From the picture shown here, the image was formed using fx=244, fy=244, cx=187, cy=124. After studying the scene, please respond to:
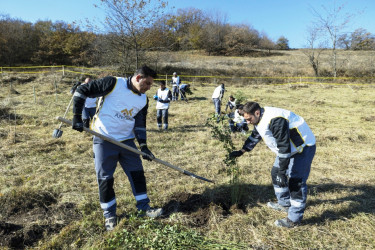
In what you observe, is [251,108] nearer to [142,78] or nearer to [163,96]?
[142,78]

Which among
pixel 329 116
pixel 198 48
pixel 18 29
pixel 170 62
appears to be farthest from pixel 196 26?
pixel 329 116

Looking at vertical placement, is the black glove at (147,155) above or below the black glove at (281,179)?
above

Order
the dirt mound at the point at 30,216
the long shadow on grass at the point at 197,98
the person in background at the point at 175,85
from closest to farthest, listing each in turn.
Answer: the dirt mound at the point at 30,216 < the person in background at the point at 175,85 < the long shadow on grass at the point at 197,98

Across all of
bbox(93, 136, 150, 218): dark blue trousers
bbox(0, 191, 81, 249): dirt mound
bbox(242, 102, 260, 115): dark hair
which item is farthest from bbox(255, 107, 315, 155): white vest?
bbox(0, 191, 81, 249): dirt mound

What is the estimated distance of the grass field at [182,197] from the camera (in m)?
2.90

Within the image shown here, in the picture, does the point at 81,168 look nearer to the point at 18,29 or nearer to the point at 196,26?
the point at 18,29

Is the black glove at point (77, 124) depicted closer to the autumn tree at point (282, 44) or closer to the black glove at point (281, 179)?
the black glove at point (281, 179)

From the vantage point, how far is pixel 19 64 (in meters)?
25.0

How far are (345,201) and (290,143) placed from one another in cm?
184

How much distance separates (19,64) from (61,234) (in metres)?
28.1

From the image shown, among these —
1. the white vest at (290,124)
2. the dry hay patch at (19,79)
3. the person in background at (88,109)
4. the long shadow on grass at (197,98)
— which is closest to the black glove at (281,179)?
the white vest at (290,124)

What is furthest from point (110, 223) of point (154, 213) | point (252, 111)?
point (252, 111)

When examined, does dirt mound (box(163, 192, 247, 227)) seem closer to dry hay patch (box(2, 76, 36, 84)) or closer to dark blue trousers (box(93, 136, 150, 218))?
dark blue trousers (box(93, 136, 150, 218))

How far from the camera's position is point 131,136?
3.41 meters
